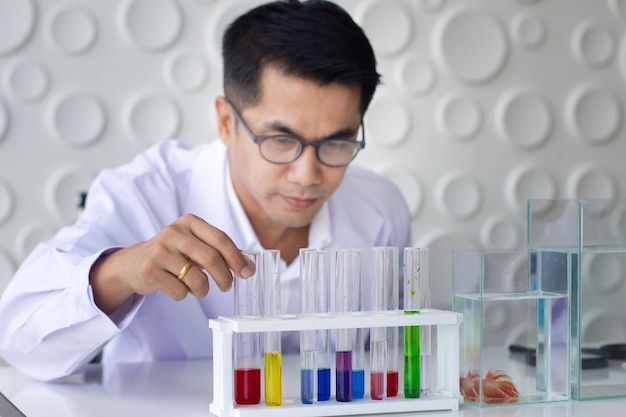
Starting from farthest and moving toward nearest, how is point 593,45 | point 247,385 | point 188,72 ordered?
point 593,45, point 188,72, point 247,385

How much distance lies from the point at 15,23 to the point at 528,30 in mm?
1518

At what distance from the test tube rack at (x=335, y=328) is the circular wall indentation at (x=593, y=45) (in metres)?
1.87

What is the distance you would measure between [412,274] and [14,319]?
2.37 ft

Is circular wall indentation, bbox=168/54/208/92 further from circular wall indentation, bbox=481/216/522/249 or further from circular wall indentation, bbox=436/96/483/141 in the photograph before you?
circular wall indentation, bbox=481/216/522/249

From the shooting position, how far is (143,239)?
183cm

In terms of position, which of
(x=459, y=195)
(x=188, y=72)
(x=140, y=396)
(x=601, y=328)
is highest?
(x=188, y=72)

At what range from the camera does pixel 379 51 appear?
8.66ft

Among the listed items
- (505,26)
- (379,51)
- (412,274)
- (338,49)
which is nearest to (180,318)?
(338,49)

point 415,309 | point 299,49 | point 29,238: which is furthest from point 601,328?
point 29,238

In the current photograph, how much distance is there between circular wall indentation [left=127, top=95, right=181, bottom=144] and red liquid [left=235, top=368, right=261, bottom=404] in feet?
4.72

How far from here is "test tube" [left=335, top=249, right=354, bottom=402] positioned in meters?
1.15

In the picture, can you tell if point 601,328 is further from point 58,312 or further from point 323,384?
point 58,312

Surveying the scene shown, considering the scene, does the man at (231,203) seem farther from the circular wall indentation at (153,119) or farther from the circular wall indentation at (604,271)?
the circular wall indentation at (604,271)

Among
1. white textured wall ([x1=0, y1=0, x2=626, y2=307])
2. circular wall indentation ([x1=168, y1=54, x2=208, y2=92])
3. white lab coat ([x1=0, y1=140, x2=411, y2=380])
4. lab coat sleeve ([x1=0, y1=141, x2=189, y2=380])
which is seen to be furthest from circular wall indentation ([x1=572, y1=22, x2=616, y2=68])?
lab coat sleeve ([x1=0, y1=141, x2=189, y2=380])
